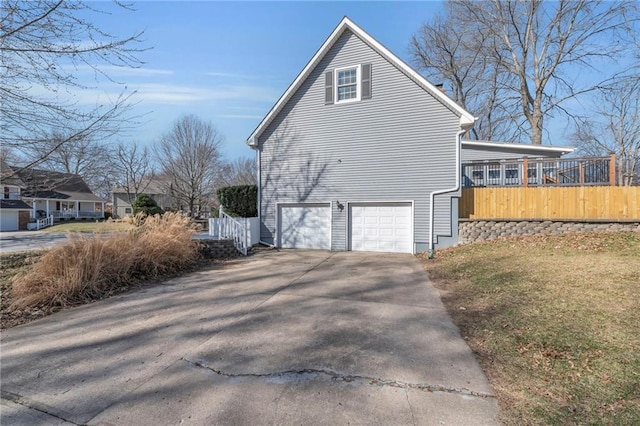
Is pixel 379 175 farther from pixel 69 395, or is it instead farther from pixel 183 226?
pixel 69 395

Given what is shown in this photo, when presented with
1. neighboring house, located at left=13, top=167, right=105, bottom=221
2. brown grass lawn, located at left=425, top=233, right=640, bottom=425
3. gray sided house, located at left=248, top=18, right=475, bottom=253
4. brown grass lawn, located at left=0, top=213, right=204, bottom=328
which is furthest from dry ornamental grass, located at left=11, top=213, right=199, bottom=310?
neighboring house, located at left=13, top=167, right=105, bottom=221

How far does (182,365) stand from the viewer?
3326mm

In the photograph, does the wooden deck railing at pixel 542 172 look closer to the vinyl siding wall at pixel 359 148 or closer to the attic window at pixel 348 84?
the vinyl siding wall at pixel 359 148

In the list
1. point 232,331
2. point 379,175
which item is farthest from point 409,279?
point 379,175

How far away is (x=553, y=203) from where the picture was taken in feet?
32.5

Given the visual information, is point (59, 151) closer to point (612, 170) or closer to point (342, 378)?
point (342, 378)

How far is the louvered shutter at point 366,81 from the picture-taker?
1152 cm

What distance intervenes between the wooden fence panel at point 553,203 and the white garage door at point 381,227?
6.49 ft

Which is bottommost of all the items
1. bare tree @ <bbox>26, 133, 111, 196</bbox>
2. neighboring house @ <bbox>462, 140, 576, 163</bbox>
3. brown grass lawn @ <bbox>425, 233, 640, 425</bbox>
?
brown grass lawn @ <bbox>425, 233, 640, 425</bbox>

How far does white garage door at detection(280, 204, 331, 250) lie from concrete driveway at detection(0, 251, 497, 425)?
630cm

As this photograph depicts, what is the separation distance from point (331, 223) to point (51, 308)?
336 inches

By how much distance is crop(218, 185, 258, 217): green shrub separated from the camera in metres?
13.4

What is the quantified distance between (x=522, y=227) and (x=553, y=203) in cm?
117

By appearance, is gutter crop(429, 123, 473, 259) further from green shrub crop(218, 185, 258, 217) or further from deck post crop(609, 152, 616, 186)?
green shrub crop(218, 185, 258, 217)
